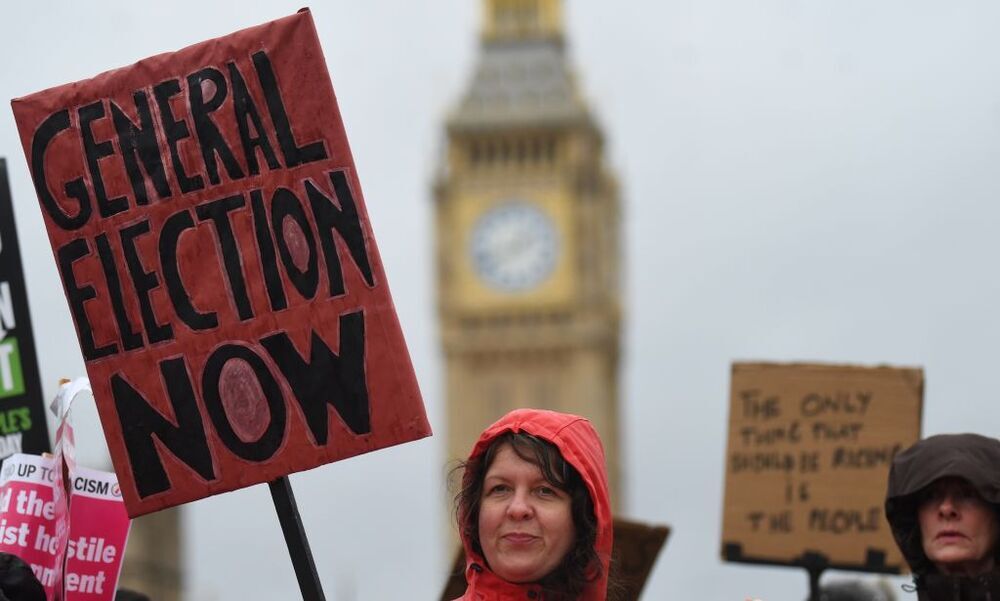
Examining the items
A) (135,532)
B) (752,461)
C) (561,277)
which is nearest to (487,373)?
(561,277)

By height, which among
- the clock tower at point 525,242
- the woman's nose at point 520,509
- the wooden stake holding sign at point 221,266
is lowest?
the clock tower at point 525,242

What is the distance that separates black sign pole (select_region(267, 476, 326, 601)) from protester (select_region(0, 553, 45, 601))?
1.49 ft

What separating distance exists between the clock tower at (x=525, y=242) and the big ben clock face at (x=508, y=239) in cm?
2

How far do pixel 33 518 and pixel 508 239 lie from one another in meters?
59.0

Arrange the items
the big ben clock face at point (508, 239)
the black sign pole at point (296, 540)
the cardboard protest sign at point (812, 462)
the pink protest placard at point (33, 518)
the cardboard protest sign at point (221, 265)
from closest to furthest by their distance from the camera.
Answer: the black sign pole at point (296, 540), the cardboard protest sign at point (221, 265), the pink protest placard at point (33, 518), the cardboard protest sign at point (812, 462), the big ben clock face at point (508, 239)

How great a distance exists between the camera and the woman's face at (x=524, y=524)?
420 centimetres

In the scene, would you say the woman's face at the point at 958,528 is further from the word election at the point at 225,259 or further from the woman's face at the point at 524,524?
the word election at the point at 225,259

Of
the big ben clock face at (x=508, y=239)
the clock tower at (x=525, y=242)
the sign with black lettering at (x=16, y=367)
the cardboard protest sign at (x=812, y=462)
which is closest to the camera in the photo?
the sign with black lettering at (x=16, y=367)

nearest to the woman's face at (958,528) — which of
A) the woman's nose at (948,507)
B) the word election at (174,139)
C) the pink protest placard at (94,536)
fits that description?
the woman's nose at (948,507)

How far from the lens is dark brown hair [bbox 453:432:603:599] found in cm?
422

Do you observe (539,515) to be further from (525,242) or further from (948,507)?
(525,242)

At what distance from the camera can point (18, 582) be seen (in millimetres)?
4586

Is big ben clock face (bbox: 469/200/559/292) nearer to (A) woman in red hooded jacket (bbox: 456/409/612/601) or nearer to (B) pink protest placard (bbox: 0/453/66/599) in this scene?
(B) pink protest placard (bbox: 0/453/66/599)

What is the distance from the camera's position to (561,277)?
64.9m
